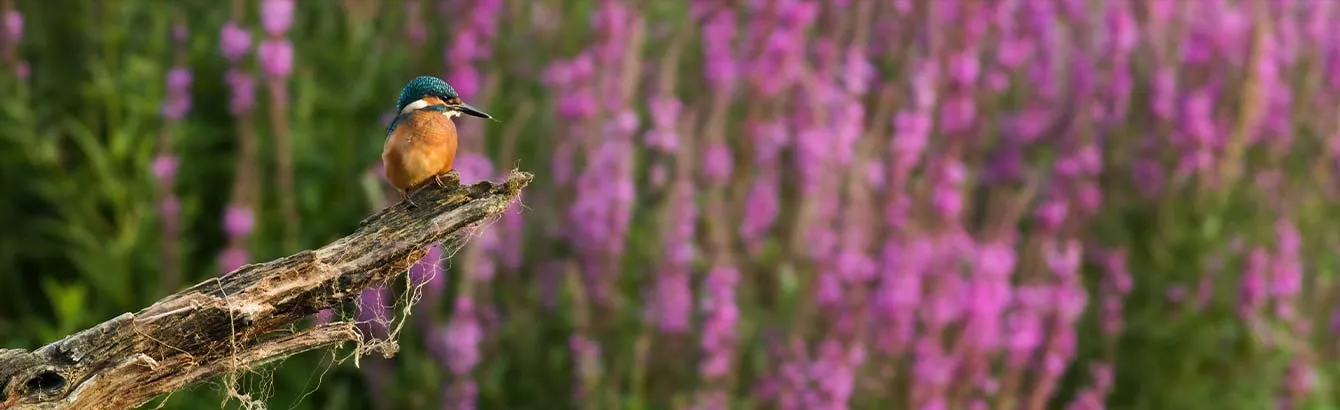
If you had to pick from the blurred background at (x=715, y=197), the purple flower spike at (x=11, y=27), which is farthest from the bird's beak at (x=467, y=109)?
the purple flower spike at (x=11, y=27)

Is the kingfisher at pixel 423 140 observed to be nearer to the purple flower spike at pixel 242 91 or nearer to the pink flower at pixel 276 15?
the pink flower at pixel 276 15

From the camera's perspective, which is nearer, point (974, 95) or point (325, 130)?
point (325, 130)

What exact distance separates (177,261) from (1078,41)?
11.0ft

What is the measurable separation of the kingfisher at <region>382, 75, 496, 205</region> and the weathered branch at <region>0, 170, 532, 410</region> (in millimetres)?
37

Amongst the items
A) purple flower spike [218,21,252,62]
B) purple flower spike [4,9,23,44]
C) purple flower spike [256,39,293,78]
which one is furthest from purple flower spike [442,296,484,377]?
purple flower spike [4,9,23,44]

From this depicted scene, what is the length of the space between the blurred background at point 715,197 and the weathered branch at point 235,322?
2.14 meters

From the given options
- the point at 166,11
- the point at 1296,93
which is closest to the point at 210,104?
the point at 166,11

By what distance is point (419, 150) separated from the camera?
61.9 inches

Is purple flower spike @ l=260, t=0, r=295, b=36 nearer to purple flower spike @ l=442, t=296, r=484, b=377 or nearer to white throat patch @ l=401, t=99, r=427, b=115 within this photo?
purple flower spike @ l=442, t=296, r=484, b=377

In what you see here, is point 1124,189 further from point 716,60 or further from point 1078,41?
point 716,60

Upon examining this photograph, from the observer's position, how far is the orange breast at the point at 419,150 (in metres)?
1.57

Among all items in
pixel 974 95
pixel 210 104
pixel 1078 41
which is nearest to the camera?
pixel 210 104

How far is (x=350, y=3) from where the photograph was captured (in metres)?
4.44

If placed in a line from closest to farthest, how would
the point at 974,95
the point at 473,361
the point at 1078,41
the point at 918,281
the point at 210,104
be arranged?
1. the point at 473,361
2. the point at 918,281
3. the point at 210,104
4. the point at 974,95
5. the point at 1078,41
